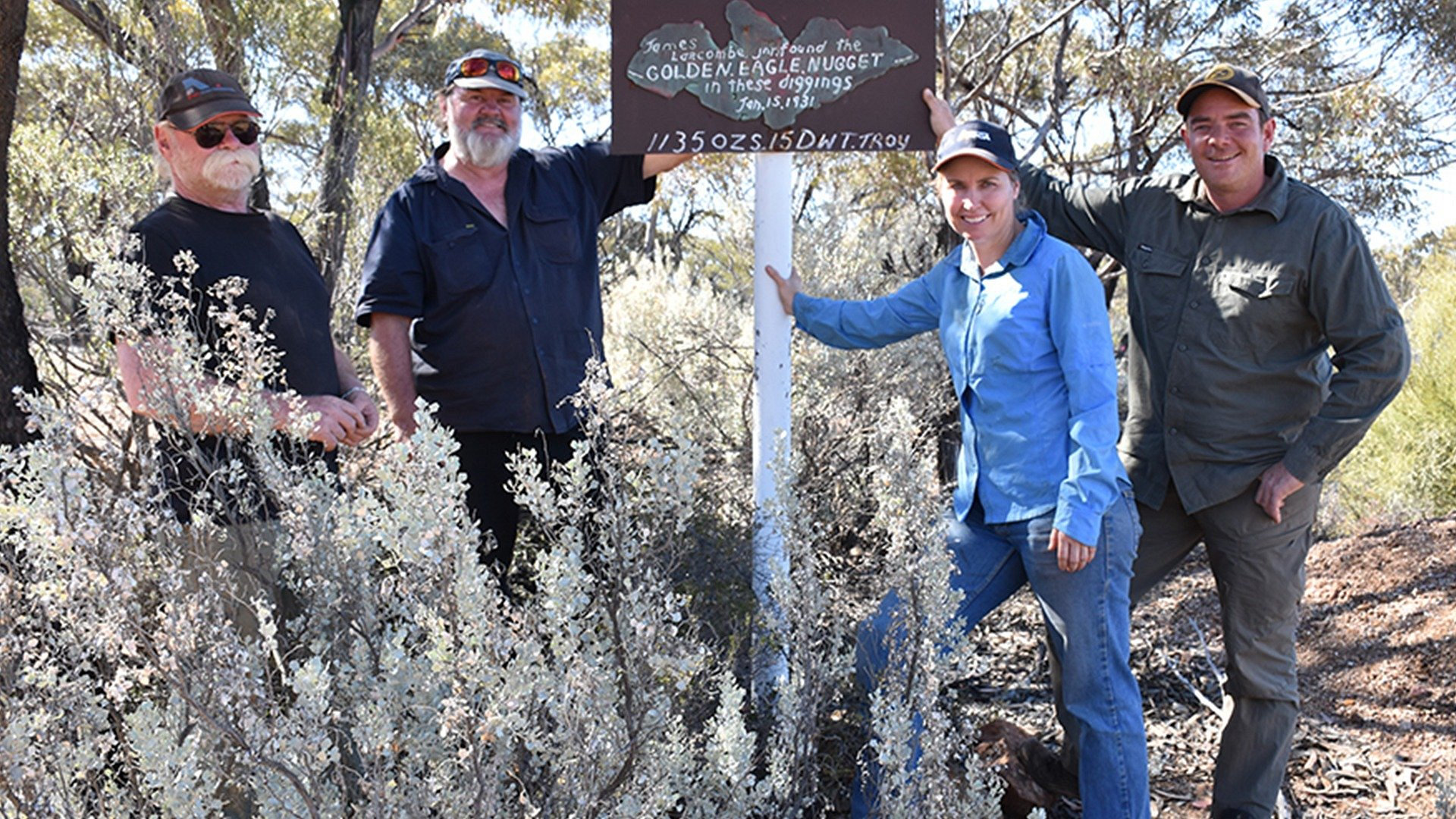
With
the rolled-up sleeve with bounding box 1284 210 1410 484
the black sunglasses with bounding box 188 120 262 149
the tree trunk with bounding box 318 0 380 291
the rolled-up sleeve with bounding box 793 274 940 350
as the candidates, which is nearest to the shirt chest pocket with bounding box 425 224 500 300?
the black sunglasses with bounding box 188 120 262 149

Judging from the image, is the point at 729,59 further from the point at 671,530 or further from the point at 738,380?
the point at 738,380

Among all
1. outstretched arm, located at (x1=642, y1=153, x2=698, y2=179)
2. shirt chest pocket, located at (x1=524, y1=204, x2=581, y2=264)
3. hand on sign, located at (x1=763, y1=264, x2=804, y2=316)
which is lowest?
hand on sign, located at (x1=763, y1=264, x2=804, y2=316)

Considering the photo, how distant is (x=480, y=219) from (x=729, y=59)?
2.88ft

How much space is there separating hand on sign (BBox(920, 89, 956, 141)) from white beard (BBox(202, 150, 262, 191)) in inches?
74.8

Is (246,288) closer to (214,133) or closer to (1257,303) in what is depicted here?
(214,133)

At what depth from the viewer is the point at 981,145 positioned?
2.82 m

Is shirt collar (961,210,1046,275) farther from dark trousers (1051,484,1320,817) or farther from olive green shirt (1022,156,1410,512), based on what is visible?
dark trousers (1051,484,1320,817)

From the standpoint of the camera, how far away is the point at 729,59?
10.9ft

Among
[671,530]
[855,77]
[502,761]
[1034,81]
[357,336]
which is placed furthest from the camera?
[1034,81]

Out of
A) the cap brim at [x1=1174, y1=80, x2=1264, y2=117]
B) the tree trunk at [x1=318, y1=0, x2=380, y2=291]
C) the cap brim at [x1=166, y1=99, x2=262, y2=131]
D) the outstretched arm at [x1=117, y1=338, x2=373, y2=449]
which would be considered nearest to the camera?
the outstretched arm at [x1=117, y1=338, x2=373, y2=449]

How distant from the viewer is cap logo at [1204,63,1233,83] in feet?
10.2

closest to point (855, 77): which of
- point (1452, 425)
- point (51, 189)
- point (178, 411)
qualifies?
point (178, 411)

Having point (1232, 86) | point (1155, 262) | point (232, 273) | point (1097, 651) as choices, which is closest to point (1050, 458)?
point (1097, 651)

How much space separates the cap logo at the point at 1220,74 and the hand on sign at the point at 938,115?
70 centimetres
